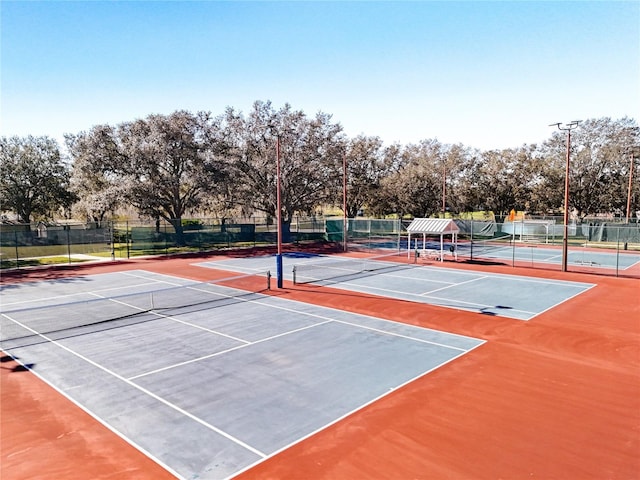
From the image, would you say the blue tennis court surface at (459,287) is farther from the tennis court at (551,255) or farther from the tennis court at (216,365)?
the tennis court at (551,255)

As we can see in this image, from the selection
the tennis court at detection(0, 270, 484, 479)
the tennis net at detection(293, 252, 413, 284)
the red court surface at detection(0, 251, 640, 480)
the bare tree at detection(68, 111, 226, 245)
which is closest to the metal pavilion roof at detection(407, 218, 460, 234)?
the tennis net at detection(293, 252, 413, 284)

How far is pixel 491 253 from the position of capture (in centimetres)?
3762

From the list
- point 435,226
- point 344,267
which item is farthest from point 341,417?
point 435,226

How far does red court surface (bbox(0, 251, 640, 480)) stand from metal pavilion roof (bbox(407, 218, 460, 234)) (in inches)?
713

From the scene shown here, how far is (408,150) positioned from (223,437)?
63.8 meters

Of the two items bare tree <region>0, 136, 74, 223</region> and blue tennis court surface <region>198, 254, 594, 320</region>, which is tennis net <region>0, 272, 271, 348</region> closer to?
blue tennis court surface <region>198, 254, 594, 320</region>

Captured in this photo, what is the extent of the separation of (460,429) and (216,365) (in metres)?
6.40

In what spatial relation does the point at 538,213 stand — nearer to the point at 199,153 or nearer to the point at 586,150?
the point at 586,150

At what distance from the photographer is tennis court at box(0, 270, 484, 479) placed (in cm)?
812

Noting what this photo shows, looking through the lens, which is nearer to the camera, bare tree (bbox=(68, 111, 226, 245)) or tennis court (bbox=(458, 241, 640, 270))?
tennis court (bbox=(458, 241, 640, 270))

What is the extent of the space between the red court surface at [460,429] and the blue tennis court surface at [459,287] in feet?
16.2

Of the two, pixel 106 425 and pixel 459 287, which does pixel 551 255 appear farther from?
pixel 106 425

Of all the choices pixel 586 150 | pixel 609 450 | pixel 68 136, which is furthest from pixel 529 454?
pixel 586 150

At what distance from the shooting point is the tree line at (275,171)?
3853 centimetres
